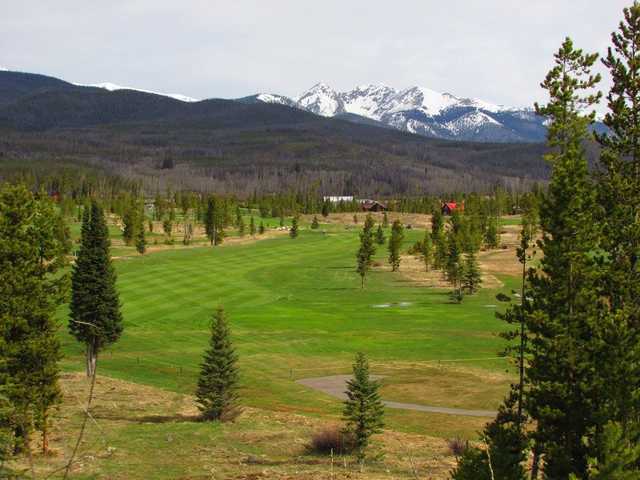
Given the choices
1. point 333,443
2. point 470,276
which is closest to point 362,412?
point 333,443

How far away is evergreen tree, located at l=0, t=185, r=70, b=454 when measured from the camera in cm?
3444

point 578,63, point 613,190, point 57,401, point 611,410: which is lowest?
point 57,401

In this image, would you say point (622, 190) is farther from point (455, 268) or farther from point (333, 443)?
point (455, 268)

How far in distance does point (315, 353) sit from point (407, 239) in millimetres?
121138

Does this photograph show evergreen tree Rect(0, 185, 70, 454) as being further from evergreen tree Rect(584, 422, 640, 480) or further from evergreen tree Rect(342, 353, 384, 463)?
evergreen tree Rect(584, 422, 640, 480)

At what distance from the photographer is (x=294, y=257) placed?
14788 cm

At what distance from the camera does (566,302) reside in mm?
27484

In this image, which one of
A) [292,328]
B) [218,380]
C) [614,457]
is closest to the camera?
[614,457]

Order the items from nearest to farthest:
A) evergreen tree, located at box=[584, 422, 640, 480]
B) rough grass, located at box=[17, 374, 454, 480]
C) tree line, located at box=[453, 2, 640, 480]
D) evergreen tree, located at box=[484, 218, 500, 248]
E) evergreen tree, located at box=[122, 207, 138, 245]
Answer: evergreen tree, located at box=[584, 422, 640, 480], tree line, located at box=[453, 2, 640, 480], rough grass, located at box=[17, 374, 454, 480], evergreen tree, located at box=[122, 207, 138, 245], evergreen tree, located at box=[484, 218, 500, 248]

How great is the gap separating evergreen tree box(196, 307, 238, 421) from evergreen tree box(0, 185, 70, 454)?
10584 millimetres

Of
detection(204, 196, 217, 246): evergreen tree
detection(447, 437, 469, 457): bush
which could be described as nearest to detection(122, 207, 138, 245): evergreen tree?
detection(204, 196, 217, 246): evergreen tree

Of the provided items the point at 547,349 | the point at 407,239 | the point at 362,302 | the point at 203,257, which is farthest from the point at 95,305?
the point at 407,239

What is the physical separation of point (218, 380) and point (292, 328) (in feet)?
119

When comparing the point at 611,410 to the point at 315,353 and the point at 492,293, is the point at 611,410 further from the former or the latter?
the point at 492,293
